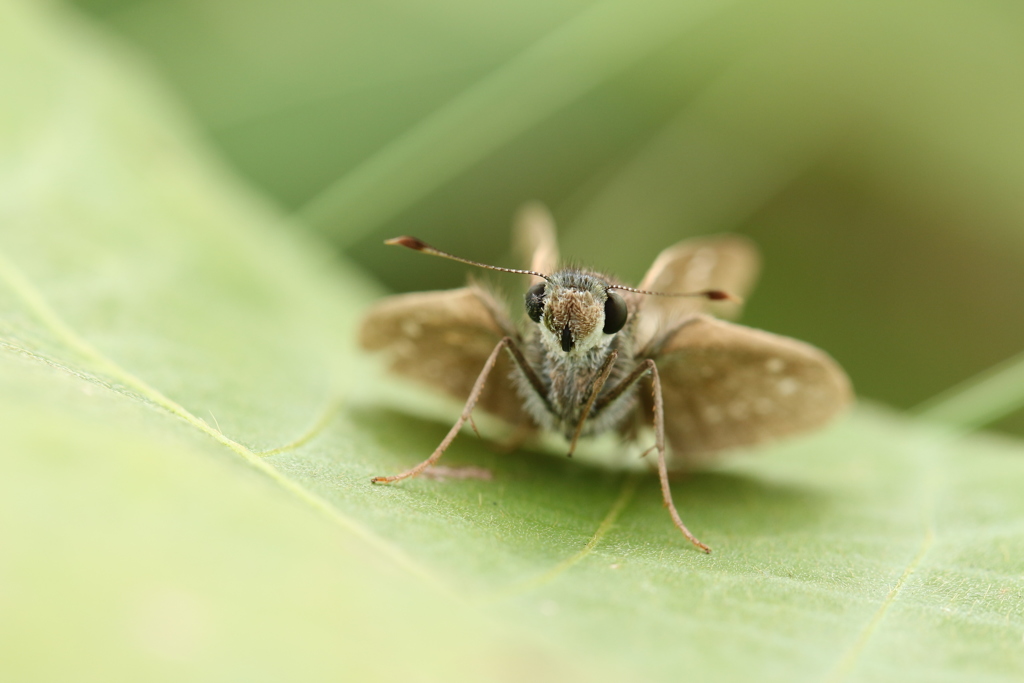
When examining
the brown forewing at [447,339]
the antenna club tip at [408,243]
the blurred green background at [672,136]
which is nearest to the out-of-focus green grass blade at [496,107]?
the blurred green background at [672,136]

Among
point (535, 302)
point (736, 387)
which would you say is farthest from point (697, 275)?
point (535, 302)

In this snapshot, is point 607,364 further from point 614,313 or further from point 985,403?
point 985,403

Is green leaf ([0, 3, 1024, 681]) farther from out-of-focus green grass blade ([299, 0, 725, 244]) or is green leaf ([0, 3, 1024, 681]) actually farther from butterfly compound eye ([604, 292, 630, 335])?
out-of-focus green grass blade ([299, 0, 725, 244])

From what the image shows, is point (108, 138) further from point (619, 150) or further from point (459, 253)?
point (619, 150)

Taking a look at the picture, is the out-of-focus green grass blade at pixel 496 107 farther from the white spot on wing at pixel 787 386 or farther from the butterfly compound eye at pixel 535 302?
the white spot on wing at pixel 787 386

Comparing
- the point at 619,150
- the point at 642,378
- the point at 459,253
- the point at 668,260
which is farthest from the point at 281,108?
the point at 642,378

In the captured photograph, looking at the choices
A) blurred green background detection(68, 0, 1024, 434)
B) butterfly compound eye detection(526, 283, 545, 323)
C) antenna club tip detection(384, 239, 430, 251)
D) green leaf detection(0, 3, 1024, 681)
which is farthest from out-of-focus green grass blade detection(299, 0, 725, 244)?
butterfly compound eye detection(526, 283, 545, 323)
